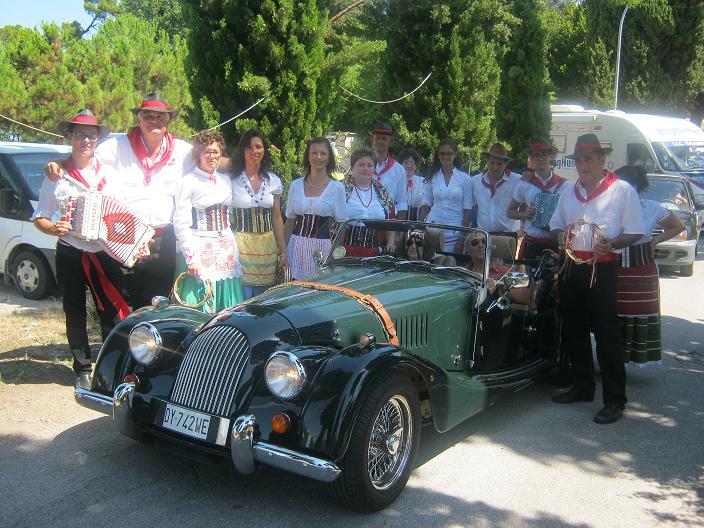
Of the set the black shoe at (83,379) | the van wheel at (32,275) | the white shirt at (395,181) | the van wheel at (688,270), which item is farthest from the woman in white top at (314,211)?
the van wheel at (688,270)

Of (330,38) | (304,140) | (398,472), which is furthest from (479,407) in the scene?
(330,38)

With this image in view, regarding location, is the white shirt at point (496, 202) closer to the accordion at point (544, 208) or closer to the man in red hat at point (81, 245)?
the accordion at point (544, 208)

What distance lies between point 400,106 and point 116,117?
226 inches

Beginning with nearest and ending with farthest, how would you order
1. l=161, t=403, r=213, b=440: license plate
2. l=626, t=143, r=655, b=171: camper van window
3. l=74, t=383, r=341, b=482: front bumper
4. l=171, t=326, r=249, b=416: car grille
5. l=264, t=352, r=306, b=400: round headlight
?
l=74, t=383, r=341, b=482: front bumper, l=264, t=352, r=306, b=400: round headlight, l=161, t=403, r=213, b=440: license plate, l=171, t=326, r=249, b=416: car grille, l=626, t=143, r=655, b=171: camper van window

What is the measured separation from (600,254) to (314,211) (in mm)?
2367

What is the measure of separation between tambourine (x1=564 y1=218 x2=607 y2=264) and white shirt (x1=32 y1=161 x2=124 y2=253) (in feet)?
11.2

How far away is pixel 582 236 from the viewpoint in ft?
18.1

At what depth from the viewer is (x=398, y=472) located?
410cm

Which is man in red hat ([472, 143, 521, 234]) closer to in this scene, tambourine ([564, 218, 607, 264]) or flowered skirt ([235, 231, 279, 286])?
tambourine ([564, 218, 607, 264])

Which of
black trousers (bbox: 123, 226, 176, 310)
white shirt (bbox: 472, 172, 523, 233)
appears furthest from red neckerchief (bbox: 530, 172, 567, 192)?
black trousers (bbox: 123, 226, 176, 310)

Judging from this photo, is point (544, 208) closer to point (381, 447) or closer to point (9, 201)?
point (381, 447)

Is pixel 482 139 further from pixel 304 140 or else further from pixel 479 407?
pixel 479 407

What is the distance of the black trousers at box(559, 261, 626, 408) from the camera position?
5.53m

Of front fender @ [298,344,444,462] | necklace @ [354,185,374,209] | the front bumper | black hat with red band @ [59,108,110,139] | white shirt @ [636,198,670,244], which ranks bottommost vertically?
the front bumper
